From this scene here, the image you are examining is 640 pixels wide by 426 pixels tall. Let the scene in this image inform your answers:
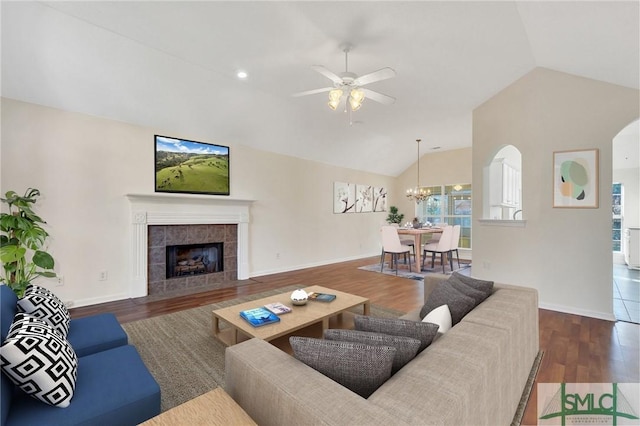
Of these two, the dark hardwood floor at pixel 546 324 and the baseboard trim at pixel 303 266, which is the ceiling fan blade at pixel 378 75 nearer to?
the dark hardwood floor at pixel 546 324

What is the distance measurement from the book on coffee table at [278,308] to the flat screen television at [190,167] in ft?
9.15

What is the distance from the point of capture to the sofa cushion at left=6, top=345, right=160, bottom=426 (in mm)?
1151

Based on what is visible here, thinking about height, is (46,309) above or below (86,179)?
below

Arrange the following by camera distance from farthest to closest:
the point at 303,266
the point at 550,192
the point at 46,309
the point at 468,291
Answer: the point at 303,266, the point at 550,192, the point at 468,291, the point at 46,309

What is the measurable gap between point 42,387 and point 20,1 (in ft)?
10.7

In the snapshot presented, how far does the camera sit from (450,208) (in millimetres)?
7949

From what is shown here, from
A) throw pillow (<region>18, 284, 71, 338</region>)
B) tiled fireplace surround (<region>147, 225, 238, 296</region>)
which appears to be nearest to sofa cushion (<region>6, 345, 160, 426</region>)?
throw pillow (<region>18, 284, 71, 338</region>)

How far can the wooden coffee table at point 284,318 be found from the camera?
7.09 ft

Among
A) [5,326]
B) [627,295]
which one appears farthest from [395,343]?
[627,295]

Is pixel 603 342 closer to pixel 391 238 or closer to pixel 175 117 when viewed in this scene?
pixel 391 238

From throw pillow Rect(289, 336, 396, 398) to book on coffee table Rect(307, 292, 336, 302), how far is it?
177 centimetres

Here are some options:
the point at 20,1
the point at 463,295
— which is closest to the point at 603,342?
the point at 463,295

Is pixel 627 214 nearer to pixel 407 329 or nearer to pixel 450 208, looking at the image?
pixel 450 208

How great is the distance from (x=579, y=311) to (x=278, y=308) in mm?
3636
